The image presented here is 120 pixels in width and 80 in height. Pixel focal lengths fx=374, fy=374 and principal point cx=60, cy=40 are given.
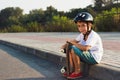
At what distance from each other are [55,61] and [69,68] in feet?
8.00

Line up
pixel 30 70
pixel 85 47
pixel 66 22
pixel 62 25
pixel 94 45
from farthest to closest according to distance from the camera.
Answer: pixel 62 25 < pixel 66 22 < pixel 30 70 < pixel 94 45 < pixel 85 47

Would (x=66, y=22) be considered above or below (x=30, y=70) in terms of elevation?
below

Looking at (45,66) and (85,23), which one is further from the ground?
(85,23)

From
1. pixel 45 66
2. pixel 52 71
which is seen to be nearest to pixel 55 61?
pixel 45 66

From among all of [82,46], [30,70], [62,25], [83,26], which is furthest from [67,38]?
[62,25]

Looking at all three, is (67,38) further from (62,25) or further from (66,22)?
(62,25)

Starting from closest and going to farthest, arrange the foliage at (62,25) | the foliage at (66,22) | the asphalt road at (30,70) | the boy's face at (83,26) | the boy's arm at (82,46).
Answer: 1. the boy's arm at (82,46)
2. the boy's face at (83,26)
3. the asphalt road at (30,70)
4. the foliage at (66,22)
5. the foliage at (62,25)

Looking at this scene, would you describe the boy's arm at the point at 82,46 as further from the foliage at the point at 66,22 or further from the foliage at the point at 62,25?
the foliage at the point at 62,25

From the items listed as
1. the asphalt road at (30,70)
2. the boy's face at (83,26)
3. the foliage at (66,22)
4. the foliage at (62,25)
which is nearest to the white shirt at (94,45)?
the boy's face at (83,26)

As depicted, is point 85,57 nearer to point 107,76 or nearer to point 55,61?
point 107,76

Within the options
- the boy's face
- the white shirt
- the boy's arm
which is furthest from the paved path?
the boy's face

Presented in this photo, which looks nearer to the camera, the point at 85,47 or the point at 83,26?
the point at 85,47

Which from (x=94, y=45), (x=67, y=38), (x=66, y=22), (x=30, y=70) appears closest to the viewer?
(x=94, y=45)

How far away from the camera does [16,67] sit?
8.81 meters
